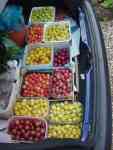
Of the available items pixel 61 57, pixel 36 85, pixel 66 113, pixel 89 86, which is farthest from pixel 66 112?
pixel 61 57

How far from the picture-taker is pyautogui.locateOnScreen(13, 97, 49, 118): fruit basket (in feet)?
9.52

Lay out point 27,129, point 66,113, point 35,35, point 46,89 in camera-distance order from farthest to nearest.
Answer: point 35,35 < point 46,89 < point 66,113 < point 27,129

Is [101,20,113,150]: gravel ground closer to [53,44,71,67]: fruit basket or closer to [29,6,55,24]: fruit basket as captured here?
[29,6,55,24]: fruit basket

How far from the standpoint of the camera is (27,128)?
2719 mm

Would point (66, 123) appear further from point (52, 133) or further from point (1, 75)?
point (1, 75)

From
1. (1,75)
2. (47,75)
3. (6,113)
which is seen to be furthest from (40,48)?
(6,113)

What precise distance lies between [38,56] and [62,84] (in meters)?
0.48

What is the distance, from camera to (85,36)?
3.13 m

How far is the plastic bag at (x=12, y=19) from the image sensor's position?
3.48m

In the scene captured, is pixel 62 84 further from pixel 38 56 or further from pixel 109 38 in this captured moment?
pixel 109 38

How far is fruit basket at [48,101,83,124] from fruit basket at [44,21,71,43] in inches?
34.0

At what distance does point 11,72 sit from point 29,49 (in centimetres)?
61

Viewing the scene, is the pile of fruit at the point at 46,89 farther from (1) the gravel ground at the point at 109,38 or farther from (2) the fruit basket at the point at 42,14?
(1) the gravel ground at the point at 109,38

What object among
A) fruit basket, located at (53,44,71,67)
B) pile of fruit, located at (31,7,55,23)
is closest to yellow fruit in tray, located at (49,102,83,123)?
fruit basket, located at (53,44,71,67)
